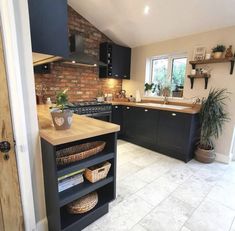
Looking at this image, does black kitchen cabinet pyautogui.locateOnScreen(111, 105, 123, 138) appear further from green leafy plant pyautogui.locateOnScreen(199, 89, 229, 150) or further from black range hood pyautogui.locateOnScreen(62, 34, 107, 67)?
green leafy plant pyautogui.locateOnScreen(199, 89, 229, 150)

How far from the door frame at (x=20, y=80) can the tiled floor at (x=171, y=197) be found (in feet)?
2.51

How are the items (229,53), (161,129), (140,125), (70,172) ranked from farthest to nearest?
(140,125) < (161,129) < (229,53) < (70,172)

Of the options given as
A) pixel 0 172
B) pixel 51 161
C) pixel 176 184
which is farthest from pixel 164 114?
pixel 0 172

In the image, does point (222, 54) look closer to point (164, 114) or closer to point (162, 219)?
point (164, 114)

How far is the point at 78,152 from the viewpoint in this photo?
145 cm

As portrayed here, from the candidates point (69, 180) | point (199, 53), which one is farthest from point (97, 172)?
point (199, 53)

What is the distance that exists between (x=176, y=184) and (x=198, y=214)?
0.53 metres

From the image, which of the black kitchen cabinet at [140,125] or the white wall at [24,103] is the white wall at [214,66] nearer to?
the black kitchen cabinet at [140,125]

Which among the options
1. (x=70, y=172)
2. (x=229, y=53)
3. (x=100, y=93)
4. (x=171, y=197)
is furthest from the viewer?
(x=100, y=93)

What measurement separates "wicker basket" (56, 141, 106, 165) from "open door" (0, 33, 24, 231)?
333mm

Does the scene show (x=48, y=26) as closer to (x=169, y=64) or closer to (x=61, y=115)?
(x=61, y=115)

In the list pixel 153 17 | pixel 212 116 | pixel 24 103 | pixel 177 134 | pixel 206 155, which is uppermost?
pixel 153 17

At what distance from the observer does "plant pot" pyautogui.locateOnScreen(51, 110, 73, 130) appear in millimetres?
1332

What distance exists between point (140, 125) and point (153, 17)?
217 centimetres
